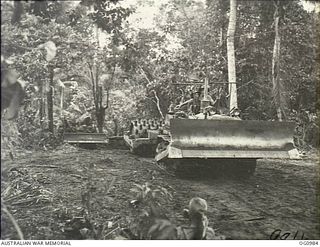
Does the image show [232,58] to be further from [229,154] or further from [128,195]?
[128,195]

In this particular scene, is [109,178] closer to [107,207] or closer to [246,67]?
[107,207]

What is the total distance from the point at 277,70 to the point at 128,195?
0.75 m

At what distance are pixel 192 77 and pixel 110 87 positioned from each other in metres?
0.32

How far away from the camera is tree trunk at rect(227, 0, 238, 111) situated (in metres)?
1.77

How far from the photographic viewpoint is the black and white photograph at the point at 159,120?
5.39 ft

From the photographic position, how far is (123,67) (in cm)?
172

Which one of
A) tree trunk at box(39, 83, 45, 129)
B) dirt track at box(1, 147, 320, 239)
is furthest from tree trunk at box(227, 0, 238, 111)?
tree trunk at box(39, 83, 45, 129)

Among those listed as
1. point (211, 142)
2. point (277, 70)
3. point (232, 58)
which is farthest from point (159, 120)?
point (277, 70)

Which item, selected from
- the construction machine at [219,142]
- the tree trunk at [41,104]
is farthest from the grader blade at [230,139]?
the tree trunk at [41,104]

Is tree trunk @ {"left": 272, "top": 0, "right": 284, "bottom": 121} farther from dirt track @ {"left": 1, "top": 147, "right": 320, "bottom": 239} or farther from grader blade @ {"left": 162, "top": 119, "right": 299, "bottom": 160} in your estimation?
dirt track @ {"left": 1, "top": 147, "right": 320, "bottom": 239}

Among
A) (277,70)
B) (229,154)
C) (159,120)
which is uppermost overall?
(277,70)

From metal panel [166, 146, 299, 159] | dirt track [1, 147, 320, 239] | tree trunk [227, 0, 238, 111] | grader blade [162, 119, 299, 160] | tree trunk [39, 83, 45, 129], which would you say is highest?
tree trunk [227, 0, 238, 111]

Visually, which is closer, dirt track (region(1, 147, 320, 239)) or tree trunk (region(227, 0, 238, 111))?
dirt track (region(1, 147, 320, 239))

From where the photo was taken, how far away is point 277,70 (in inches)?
71.2
